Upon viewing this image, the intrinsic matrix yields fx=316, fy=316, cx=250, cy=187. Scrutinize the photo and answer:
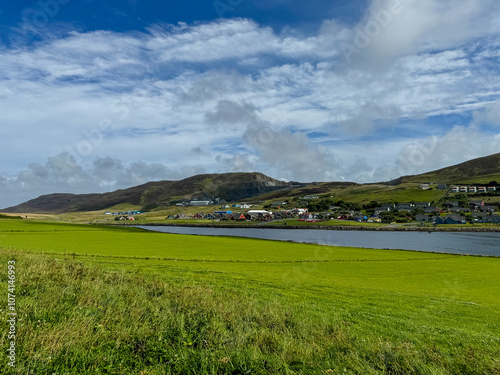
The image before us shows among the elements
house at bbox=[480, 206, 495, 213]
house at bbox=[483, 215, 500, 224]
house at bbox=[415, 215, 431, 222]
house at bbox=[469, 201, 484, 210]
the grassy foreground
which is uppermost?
the grassy foreground

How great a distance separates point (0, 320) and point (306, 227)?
547 ft

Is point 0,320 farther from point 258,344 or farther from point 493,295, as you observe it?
point 493,295

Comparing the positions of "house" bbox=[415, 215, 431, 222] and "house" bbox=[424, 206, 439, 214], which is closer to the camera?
"house" bbox=[415, 215, 431, 222]

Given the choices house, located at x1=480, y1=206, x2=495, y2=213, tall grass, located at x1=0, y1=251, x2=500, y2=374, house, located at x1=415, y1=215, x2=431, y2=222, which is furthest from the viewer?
house, located at x1=480, y1=206, x2=495, y2=213

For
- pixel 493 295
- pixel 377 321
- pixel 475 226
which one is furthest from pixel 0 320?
pixel 475 226

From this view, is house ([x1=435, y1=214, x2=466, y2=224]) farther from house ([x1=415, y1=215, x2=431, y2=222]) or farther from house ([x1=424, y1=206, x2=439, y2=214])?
house ([x1=424, y1=206, x2=439, y2=214])

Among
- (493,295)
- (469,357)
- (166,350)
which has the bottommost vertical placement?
(493,295)

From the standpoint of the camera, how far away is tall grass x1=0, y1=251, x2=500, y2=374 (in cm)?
683

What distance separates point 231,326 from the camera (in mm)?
9500

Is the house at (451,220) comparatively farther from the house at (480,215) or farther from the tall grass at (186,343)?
the tall grass at (186,343)

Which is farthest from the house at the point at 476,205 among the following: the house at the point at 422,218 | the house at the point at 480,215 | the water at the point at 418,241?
the water at the point at 418,241

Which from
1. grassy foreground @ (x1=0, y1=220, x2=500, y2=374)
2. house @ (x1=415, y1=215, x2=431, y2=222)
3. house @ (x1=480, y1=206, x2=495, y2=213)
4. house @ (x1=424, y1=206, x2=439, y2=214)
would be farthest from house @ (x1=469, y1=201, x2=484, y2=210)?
grassy foreground @ (x1=0, y1=220, x2=500, y2=374)

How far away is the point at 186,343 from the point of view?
26.3 feet

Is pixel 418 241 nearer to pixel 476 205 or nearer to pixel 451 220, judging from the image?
pixel 451 220
